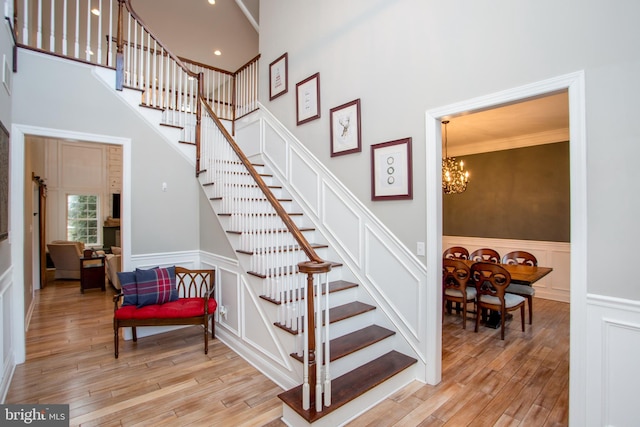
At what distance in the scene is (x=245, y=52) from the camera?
7.40 meters

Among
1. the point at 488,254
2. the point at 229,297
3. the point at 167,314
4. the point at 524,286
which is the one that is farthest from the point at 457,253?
the point at 167,314

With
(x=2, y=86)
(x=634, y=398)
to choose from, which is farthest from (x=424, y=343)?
(x=2, y=86)

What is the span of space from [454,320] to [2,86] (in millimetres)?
5441

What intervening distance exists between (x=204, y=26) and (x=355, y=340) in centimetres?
688

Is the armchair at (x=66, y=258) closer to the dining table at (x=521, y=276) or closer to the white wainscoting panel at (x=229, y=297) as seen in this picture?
the white wainscoting panel at (x=229, y=297)

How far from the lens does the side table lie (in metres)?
5.81

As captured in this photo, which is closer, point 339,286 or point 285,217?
point 285,217

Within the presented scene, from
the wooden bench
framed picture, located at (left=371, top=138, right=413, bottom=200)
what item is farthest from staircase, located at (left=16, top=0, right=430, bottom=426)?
the wooden bench

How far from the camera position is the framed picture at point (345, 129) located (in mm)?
3359

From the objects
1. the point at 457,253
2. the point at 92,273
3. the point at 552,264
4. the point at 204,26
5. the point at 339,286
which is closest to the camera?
the point at 339,286

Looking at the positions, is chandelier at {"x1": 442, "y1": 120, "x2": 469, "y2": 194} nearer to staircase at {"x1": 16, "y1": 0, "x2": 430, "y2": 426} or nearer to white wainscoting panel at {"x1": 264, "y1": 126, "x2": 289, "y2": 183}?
staircase at {"x1": 16, "y1": 0, "x2": 430, "y2": 426}

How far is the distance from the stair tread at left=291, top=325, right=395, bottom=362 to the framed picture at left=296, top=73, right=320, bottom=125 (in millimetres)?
2517

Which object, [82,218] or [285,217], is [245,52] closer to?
[82,218]

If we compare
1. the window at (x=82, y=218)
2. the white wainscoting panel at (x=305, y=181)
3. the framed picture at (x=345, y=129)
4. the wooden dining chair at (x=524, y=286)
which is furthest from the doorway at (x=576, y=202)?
the window at (x=82, y=218)
